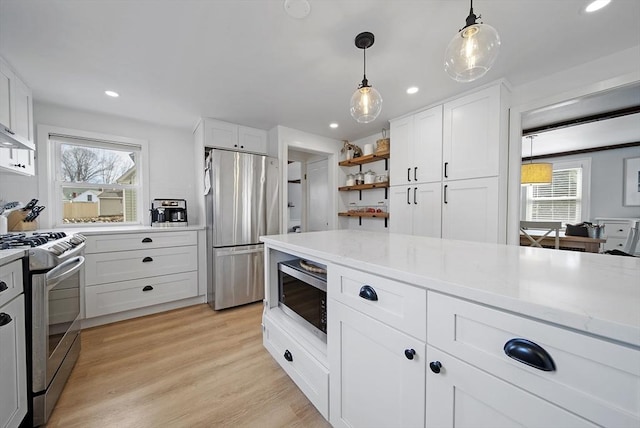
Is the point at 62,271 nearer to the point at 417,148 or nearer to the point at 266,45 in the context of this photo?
the point at 266,45

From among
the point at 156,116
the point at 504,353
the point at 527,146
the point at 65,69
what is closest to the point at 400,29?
the point at 504,353

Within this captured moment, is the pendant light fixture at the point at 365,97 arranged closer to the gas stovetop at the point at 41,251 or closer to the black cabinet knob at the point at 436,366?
the black cabinet knob at the point at 436,366

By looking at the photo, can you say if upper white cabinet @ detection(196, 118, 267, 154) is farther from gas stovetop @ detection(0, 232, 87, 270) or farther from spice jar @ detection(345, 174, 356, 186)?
gas stovetop @ detection(0, 232, 87, 270)

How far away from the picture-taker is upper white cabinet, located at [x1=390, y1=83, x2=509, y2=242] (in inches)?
85.1

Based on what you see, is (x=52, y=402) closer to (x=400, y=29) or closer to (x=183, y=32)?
(x=183, y=32)

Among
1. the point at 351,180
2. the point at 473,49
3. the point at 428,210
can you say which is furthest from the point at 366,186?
the point at 473,49

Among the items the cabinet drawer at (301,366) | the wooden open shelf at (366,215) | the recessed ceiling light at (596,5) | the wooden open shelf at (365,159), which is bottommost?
the cabinet drawer at (301,366)

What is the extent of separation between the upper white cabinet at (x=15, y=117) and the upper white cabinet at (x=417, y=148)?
10.7 ft

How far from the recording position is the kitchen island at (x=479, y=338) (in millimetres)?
468

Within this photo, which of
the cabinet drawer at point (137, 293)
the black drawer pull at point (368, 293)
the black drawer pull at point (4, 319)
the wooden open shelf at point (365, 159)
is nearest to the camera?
the black drawer pull at point (368, 293)

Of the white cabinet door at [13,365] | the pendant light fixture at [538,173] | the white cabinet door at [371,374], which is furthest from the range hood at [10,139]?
the pendant light fixture at [538,173]

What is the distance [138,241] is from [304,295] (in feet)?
6.97

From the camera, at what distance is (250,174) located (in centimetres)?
287

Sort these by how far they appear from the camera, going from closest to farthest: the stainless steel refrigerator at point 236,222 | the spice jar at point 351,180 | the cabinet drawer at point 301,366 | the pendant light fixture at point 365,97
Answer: the cabinet drawer at point 301,366, the pendant light fixture at point 365,97, the stainless steel refrigerator at point 236,222, the spice jar at point 351,180
